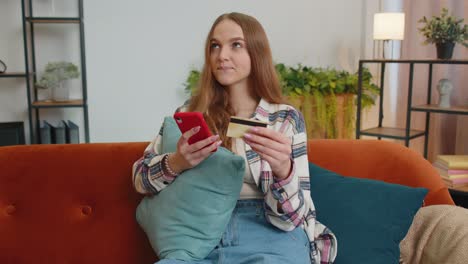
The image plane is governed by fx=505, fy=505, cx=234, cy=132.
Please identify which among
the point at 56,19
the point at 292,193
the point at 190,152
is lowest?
the point at 292,193

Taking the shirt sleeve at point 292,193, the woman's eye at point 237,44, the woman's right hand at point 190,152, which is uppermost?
the woman's eye at point 237,44

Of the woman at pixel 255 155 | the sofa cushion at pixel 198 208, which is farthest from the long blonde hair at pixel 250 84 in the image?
the sofa cushion at pixel 198 208

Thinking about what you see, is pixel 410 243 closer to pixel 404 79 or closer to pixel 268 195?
pixel 268 195

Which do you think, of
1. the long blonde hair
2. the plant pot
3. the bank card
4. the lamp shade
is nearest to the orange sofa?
the long blonde hair

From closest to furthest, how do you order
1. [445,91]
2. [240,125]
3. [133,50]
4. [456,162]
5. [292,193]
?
[240,125] < [292,193] < [456,162] < [445,91] < [133,50]

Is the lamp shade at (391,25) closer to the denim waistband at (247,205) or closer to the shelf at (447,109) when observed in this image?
the shelf at (447,109)

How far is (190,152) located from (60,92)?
2362 millimetres

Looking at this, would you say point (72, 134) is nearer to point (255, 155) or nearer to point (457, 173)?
point (255, 155)

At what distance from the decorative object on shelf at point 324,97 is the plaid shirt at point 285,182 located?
77.5 inches

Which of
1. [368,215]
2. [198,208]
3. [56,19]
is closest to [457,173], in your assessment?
[368,215]

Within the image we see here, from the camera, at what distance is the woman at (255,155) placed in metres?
1.32

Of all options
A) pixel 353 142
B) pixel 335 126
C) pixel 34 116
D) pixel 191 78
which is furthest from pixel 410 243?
pixel 34 116

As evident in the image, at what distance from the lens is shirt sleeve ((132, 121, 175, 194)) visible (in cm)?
144

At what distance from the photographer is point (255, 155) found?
58.2 inches
